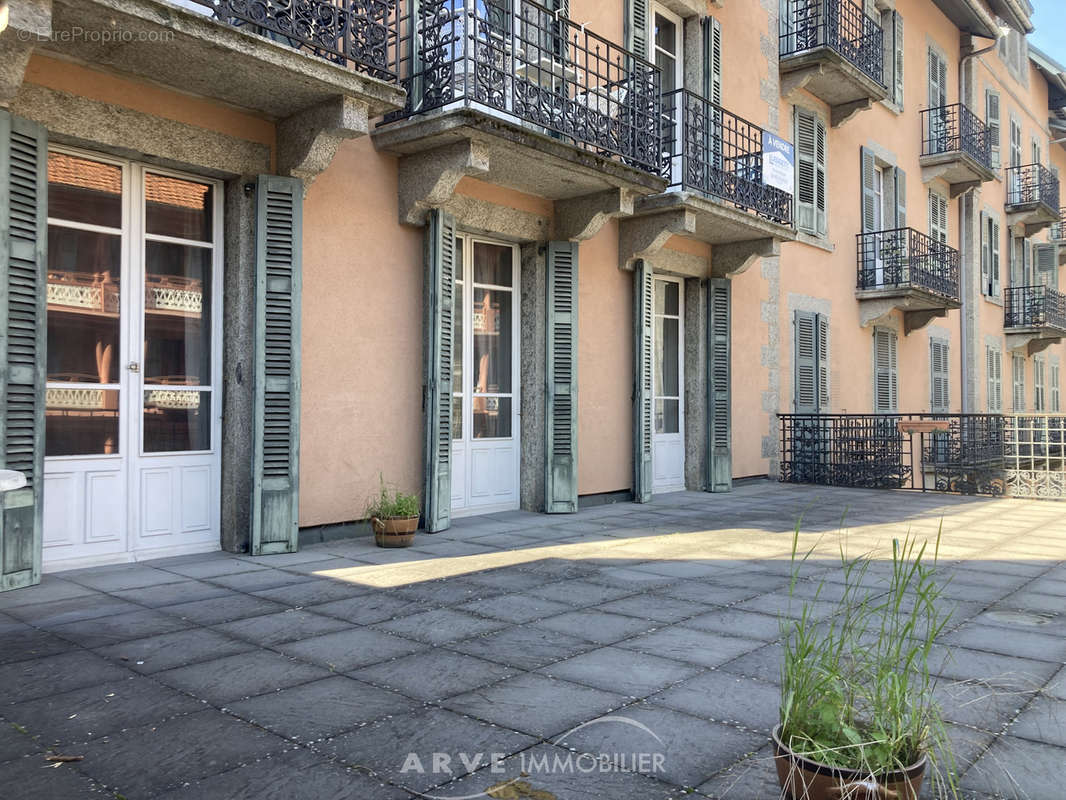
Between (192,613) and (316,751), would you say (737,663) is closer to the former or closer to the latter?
(316,751)

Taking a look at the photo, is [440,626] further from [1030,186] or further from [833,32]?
[1030,186]

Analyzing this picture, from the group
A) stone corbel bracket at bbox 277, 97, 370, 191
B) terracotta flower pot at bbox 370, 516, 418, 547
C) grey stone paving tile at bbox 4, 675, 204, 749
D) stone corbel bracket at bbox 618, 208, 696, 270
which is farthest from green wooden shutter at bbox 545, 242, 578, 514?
grey stone paving tile at bbox 4, 675, 204, 749

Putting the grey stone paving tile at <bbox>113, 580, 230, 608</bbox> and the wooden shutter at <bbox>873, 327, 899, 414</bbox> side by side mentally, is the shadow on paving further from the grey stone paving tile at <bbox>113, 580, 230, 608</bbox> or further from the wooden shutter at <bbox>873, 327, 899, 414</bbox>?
the wooden shutter at <bbox>873, 327, 899, 414</bbox>

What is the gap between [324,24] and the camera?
577cm

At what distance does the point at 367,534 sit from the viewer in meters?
6.96

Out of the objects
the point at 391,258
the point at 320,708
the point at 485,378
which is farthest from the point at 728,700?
the point at 485,378

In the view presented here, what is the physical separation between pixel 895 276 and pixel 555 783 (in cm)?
1374

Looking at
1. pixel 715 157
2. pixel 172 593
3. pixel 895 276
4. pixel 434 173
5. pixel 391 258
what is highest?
pixel 715 157

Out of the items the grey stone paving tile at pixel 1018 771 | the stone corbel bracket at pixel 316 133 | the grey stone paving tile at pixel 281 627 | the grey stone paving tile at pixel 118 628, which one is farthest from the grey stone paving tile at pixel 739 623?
the stone corbel bracket at pixel 316 133

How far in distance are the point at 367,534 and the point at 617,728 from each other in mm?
4383

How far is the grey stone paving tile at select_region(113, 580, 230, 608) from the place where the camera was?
464cm

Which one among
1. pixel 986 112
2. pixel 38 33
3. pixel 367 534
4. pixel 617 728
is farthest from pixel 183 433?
pixel 986 112

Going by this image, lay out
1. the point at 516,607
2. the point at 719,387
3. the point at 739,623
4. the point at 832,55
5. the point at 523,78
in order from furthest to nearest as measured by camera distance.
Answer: the point at 832,55, the point at 719,387, the point at 523,78, the point at 516,607, the point at 739,623

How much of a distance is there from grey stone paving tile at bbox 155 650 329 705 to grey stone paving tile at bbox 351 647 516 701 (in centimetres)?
25
